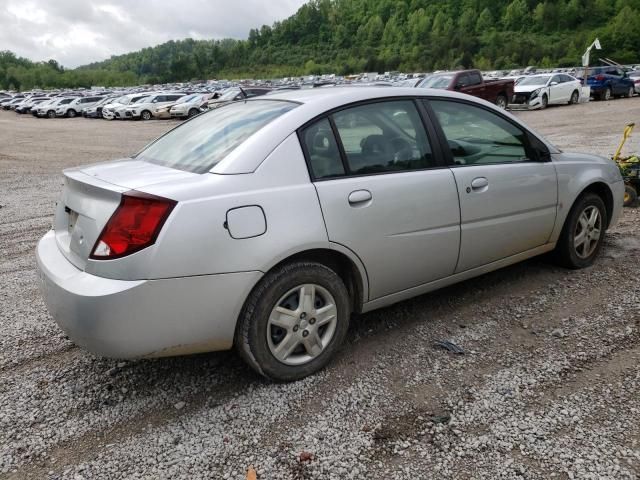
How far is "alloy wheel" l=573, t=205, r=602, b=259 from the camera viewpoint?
446 cm

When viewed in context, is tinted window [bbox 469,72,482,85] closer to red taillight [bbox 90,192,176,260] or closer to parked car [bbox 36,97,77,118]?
red taillight [bbox 90,192,176,260]

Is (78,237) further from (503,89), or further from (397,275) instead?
Result: (503,89)

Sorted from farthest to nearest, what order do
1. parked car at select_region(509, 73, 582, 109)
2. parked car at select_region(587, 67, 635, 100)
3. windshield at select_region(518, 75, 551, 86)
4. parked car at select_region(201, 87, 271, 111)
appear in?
parked car at select_region(587, 67, 635, 100) < windshield at select_region(518, 75, 551, 86) < parked car at select_region(509, 73, 582, 109) < parked car at select_region(201, 87, 271, 111)

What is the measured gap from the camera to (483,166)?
3713 millimetres

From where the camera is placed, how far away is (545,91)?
24016 mm

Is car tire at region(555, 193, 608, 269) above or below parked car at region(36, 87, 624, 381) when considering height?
below

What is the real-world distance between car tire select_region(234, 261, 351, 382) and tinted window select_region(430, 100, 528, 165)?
1335 mm

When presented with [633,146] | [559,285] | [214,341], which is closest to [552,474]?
[214,341]

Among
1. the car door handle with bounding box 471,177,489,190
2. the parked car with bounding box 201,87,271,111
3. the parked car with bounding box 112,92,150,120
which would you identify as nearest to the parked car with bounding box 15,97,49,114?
the parked car with bounding box 112,92,150,120

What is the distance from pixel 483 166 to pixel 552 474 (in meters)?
2.08

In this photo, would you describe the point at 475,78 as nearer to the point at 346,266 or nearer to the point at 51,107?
the point at 346,266

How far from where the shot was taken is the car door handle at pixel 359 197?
3.03 metres

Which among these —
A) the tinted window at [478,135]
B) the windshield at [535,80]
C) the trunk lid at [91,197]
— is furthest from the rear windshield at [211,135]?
the windshield at [535,80]

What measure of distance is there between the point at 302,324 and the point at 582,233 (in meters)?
2.80
